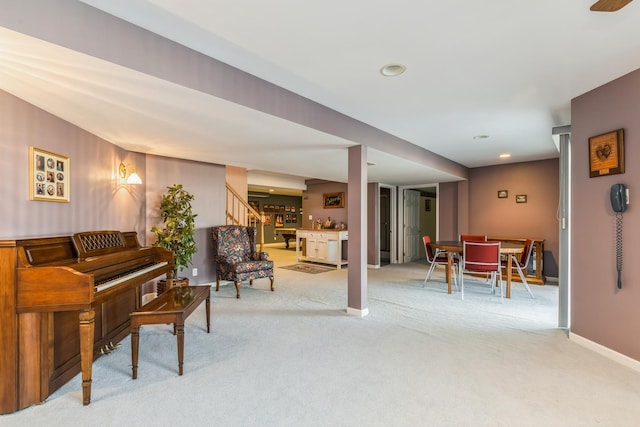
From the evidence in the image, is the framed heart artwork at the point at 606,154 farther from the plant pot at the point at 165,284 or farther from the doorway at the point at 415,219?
the plant pot at the point at 165,284

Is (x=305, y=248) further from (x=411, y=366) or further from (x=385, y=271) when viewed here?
(x=411, y=366)

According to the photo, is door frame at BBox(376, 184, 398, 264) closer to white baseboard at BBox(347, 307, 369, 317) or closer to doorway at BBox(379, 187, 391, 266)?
doorway at BBox(379, 187, 391, 266)

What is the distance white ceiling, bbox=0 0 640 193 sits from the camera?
1667 mm

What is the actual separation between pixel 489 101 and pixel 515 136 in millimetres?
1551

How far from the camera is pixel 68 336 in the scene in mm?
2186

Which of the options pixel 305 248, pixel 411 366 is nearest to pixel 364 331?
pixel 411 366

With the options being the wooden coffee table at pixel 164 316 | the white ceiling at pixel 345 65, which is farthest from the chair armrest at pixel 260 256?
the wooden coffee table at pixel 164 316

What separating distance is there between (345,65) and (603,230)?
259 cm

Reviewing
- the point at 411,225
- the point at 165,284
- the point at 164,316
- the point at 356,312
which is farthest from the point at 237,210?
the point at 411,225

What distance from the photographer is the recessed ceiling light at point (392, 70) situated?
2.27 metres

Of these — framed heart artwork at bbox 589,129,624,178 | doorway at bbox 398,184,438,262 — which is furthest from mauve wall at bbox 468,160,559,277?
framed heart artwork at bbox 589,129,624,178

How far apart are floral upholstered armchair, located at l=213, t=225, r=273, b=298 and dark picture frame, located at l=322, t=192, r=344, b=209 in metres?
2.89

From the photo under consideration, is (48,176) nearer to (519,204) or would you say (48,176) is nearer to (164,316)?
(164,316)

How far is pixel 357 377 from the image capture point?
2.19 metres
